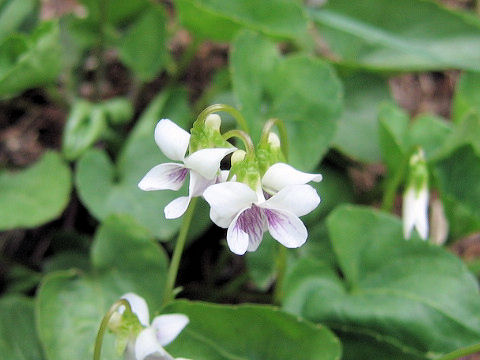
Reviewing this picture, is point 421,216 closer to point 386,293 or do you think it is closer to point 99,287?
point 386,293

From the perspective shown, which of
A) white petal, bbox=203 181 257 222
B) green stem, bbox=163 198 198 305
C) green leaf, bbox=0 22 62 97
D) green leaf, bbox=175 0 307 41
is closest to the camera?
white petal, bbox=203 181 257 222

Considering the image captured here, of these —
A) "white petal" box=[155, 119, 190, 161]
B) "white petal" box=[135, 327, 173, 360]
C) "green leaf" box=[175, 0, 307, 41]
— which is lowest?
"white petal" box=[135, 327, 173, 360]

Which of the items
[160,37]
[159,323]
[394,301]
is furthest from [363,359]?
[160,37]

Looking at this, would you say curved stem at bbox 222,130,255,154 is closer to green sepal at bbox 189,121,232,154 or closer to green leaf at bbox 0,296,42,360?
green sepal at bbox 189,121,232,154

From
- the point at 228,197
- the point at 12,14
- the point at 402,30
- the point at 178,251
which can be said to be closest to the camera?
the point at 228,197

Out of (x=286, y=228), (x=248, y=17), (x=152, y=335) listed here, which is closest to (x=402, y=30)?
(x=248, y=17)

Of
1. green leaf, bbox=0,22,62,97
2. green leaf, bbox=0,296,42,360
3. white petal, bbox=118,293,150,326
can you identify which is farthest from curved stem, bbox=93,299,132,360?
green leaf, bbox=0,22,62,97

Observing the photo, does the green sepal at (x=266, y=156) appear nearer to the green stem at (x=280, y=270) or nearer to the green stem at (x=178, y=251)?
the green stem at (x=178, y=251)
